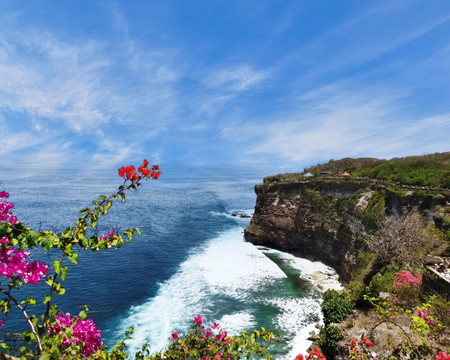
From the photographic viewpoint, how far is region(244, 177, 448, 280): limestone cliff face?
1505 inches

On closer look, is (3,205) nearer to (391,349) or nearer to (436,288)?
(391,349)

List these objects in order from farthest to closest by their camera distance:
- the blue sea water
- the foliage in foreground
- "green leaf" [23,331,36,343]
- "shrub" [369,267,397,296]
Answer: the blue sea water
"shrub" [369,267,397,296]
"green leaf" [23,331,36,343]
the foliage in foreground

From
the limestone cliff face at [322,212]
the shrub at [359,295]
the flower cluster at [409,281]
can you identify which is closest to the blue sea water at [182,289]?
the limestone cliff face at [322,212]

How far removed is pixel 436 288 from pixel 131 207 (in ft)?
321

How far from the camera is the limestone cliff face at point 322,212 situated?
3822 centimetres

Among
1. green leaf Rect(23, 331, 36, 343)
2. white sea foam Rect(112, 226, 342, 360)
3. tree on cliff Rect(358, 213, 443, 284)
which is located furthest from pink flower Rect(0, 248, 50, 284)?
tree on cliff Rect(358, 213, 443, 284)

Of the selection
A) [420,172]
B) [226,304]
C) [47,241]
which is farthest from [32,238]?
[420,172]

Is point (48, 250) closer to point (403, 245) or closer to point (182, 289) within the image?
point (403, 245)

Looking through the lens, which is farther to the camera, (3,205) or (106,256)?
(106,256)

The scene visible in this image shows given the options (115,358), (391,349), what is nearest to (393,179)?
(391,349)

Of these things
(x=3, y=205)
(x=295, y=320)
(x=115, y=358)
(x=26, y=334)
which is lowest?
(x=295, y=320)

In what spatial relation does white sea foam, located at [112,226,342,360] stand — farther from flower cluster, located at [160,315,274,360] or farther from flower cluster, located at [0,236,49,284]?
flower cluster, located at [0,236,49,284]

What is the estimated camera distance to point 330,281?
39.9 meters

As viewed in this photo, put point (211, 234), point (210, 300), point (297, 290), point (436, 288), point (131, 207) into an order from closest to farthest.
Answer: point (436, 288) < point (210, 300) < point (297, 290) < point (211, 234) < point (131, 207)
